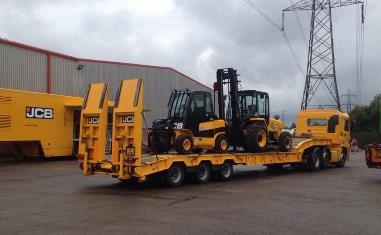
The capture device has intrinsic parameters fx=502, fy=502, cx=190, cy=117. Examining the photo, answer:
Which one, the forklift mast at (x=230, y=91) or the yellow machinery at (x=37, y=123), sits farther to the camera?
the yellow machinery at (x=37, y=123)

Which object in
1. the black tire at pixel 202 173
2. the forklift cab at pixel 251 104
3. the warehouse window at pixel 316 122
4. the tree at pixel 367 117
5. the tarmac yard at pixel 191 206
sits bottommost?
the tarmac yard at pixel 191 206

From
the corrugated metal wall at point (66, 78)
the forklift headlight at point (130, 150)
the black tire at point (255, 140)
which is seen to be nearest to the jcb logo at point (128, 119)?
the forklift headlight at point (130, 150)

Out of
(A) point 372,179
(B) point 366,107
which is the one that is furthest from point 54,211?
(B) point 366,107

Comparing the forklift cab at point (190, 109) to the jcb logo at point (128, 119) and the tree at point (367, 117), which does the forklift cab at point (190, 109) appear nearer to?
the jcb logo at point (128, 119)

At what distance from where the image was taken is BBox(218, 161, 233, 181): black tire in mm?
16922

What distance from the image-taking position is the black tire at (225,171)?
16922 mm

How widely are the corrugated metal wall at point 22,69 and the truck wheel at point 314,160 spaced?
17020mm

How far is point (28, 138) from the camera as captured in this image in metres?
24.7

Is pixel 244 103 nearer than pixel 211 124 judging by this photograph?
No

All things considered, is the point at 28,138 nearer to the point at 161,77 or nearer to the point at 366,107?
the point at 161,77

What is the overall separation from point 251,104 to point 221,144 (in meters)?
2.72

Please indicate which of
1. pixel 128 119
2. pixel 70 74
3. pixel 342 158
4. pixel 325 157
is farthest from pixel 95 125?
pixel 70 74

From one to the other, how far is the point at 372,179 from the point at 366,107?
6026 centimetres

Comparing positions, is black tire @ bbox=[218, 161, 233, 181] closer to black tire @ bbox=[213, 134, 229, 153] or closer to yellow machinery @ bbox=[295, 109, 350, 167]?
black tire @ bbox=[213, 134, 229, 153]
